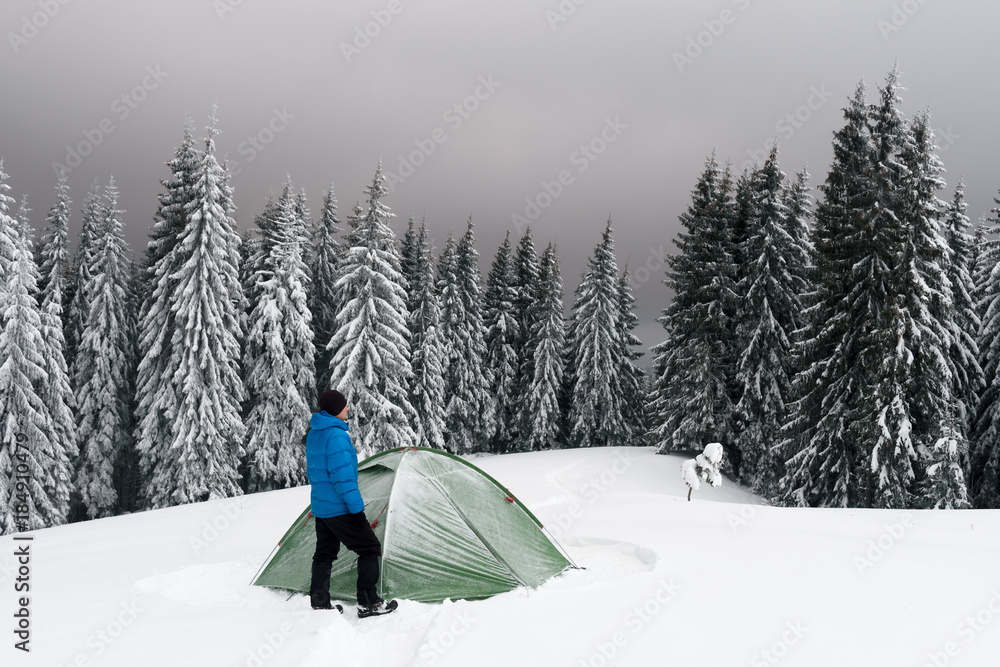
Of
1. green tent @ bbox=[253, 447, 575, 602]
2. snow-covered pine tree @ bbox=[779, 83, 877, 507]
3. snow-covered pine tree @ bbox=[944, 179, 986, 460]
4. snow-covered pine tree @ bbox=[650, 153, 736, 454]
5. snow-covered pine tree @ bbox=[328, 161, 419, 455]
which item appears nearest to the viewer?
green tent @ bbox=[253, 447, 575, 602]

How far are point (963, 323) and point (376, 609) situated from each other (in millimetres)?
25487

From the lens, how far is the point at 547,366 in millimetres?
34062

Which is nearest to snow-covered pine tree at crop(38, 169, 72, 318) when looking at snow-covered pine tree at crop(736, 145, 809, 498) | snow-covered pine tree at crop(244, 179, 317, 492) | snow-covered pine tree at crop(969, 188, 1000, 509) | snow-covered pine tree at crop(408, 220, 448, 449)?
snow-covered pine tree at crop(244, 179, 317, 492)

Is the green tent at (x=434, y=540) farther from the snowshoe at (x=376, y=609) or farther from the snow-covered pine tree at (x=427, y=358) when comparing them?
the snow-covered pine tree at (x=427, y=358)

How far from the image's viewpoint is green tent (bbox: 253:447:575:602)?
19.0 ft

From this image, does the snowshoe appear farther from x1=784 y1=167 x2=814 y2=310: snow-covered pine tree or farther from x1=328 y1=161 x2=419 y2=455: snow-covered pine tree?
x1=784 y1=167 x2=814 y2=310: snow-covered pine tree

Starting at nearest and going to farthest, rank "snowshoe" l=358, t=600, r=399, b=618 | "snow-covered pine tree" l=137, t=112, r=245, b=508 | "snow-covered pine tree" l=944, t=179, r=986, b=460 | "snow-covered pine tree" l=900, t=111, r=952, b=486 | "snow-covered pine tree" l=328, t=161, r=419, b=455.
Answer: "snowshoe" l=358, t=600, r=399, b=618 < "snow-covered pine tree" l=900, t=111, r=952, b=486 < "snow-covered pine tree" l=944, t=179, r=986, b=460 < "snow-covered pine tree" l=137, t=112, r=245, b=508 < "snow-covered pine tree" l=328, t=161, r=419, b=455

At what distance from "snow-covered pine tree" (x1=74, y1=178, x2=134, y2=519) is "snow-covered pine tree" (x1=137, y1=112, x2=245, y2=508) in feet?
9.95

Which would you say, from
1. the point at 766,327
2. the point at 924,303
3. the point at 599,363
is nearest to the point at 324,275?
the point at 599,363

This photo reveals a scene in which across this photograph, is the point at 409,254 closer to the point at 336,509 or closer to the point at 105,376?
the point at 105,376

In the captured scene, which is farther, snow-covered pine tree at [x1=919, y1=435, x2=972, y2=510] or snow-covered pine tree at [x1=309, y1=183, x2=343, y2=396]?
snow-covered pine tree at [x1=309, y1=183, x2=343, y2=396]

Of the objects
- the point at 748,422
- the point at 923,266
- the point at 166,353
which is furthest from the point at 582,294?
the point at 166,353

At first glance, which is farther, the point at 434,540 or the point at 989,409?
the point at 989,409

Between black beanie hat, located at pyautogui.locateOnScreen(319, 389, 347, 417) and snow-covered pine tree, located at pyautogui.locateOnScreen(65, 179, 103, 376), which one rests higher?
snow-covered pine tree, located at pyautogui.locateOnScreen(65, 179, 103, 376)
